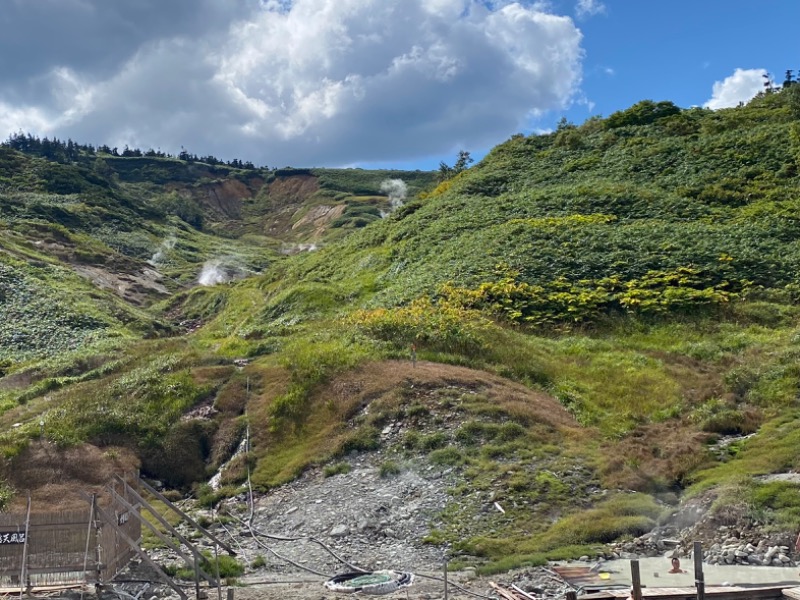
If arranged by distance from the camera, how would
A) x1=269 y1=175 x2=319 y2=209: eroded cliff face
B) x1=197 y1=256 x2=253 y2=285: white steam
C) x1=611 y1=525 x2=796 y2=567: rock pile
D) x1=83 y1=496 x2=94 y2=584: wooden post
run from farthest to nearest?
x1=269 y1=175 x2=319 y2=209: eroded cliff face
x1=197 y1=256 x2=253 y2=285: white steam
x1=611 y1=525 x2=796 y2=567: rock pile
x1=83 y1=496 x2=94 y2=584: wooden post

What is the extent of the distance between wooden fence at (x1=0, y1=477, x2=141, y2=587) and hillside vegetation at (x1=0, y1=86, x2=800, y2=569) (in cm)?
732

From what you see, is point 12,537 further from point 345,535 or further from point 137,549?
point 345,535

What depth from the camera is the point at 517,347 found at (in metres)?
29.3

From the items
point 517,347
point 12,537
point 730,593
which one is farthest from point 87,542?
point 517,347

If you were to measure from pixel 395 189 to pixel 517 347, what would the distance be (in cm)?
14538

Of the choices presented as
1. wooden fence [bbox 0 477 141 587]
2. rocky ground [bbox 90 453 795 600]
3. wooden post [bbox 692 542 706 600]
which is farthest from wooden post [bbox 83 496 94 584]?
wooden post [bbox 692 542 706 600]

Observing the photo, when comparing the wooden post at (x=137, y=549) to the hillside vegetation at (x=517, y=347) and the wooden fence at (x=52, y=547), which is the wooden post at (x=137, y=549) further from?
the hillside vegetation at (x=517, y=347)

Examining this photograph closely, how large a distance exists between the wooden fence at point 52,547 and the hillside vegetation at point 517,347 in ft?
24.0

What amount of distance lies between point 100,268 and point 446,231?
41.3 meters

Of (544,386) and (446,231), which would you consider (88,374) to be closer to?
(544,386)

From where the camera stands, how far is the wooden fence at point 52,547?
1402 centimetres

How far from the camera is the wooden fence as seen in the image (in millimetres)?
14016

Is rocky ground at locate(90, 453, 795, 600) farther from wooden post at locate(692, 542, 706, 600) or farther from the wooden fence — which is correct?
wooden post at locate(692, 542, 706, 600)

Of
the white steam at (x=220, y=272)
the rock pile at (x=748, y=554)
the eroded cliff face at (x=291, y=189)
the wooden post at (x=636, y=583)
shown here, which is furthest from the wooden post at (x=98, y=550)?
the eroded cliff face at (x=291, y=189)
